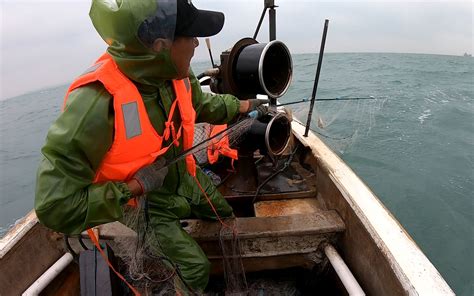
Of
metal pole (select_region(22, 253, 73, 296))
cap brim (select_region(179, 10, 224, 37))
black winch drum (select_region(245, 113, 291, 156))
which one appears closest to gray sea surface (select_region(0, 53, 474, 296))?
black winch drum (select_region(245, 113, 291, 156))

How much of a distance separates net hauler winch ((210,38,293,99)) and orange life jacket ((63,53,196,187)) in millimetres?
984

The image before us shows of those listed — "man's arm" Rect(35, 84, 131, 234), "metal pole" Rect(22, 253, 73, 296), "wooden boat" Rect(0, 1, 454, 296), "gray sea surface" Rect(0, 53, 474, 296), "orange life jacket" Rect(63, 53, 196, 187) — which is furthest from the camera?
"gray sea surface" Rect(0, 53, 474, 296)

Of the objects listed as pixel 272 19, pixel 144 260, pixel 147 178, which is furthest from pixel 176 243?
pixel 272 19

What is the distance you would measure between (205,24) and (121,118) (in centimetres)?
70

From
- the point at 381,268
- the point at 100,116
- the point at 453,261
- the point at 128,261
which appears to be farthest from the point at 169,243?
the point at 453,261

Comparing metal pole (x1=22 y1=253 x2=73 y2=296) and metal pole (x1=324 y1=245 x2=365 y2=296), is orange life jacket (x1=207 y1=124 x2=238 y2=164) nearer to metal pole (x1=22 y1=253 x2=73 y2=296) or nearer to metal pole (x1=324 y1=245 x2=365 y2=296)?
metal pole (x1=324 y1=245 x2=365 y2=296)

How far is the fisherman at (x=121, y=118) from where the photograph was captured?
56.1 inches

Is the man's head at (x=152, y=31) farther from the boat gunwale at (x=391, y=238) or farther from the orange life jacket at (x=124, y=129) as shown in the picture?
the boat gunwale at (x=391, y=238)

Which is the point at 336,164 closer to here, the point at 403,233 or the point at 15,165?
the point at 403,233

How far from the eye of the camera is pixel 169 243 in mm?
2139

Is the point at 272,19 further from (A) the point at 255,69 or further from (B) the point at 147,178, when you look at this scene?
(B) the point at 147,178

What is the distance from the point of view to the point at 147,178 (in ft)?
5.80

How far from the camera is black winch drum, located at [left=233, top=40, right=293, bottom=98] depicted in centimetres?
253

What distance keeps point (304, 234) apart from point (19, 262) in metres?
2.26
